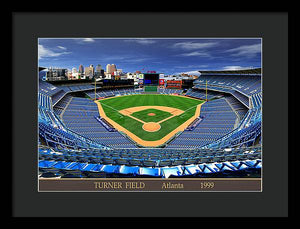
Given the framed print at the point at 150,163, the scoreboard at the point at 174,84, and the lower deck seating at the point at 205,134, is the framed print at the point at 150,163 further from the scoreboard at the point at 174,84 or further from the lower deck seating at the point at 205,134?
the scoreboard at the point at 174,84

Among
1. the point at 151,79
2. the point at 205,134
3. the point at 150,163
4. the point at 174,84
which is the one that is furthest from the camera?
the point at 151,79

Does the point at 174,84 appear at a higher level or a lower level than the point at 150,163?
higher

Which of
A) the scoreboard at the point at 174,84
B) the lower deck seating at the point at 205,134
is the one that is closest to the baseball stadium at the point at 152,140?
the lower deck seating at the point at 205,134

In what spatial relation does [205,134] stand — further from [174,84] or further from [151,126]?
[174,84]

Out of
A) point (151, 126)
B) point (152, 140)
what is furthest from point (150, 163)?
point (151, 126)

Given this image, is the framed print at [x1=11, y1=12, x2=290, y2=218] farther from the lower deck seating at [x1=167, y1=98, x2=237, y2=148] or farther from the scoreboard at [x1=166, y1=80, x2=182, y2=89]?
the scoreboard at [x1=166, y1=80, x2=182, y2=89]
